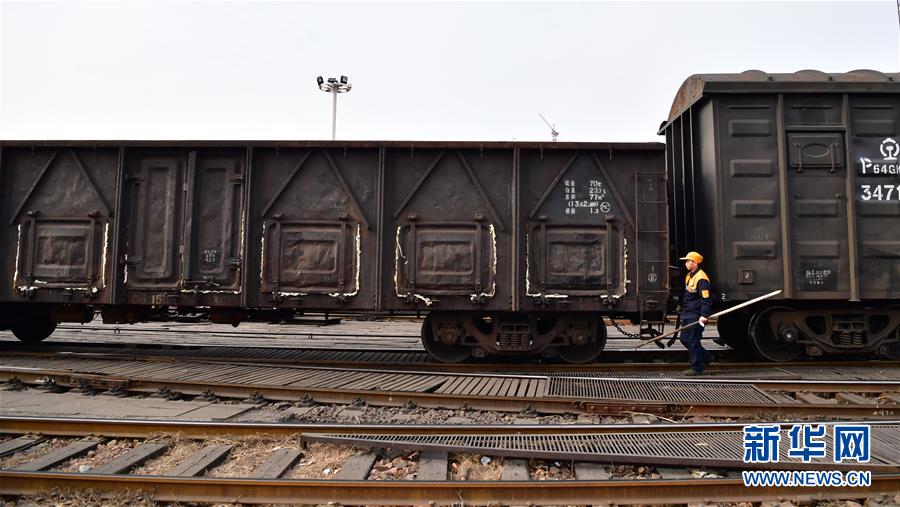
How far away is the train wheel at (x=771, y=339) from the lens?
7438 millimetres

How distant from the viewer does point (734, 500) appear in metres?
3.47

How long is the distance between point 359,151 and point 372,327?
8267mm

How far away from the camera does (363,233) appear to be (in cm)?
751

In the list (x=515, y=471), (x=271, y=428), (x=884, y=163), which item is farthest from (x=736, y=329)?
(x=271, y=428)

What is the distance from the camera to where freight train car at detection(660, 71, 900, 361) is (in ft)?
23.5

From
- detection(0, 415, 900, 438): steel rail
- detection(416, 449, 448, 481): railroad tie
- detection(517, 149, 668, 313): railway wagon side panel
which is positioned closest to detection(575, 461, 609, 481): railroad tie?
detection(0, 415, 900, 438): steel rail

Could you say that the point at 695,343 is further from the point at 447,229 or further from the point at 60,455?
the point at 60,455

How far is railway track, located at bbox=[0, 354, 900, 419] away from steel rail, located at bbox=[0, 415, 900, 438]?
73 centimetres

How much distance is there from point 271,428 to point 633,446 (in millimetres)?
3215

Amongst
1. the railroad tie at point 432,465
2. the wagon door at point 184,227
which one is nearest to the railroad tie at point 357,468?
the railroad tie at point 432,465

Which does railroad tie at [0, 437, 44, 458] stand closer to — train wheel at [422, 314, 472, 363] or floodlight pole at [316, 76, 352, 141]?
train wheel at [422, 314, 472, 363]

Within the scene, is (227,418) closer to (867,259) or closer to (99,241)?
(99,241)

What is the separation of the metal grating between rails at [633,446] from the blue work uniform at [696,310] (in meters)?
2.32

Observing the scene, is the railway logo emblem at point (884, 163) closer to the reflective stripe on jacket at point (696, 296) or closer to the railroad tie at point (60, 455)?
the reflective stripe on jacket at point (696, 296)
